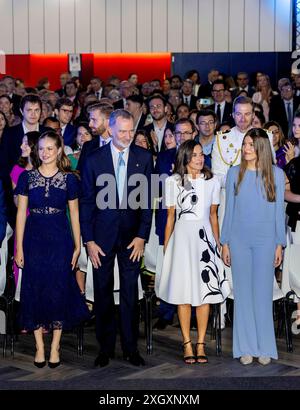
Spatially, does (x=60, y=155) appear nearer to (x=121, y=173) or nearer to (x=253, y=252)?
(x=121, y=173)

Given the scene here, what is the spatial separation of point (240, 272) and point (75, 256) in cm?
115

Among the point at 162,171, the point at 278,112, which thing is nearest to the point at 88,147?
the point at 162,171

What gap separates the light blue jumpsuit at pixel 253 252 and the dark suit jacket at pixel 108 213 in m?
0.61

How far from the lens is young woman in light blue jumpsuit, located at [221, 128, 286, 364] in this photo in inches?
227

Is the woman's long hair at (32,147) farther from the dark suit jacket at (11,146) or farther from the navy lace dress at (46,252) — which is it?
the dark suit jacket at (11,146)

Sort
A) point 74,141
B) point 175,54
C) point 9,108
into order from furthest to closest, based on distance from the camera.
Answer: point 175,54, point 9,108, point 74,141

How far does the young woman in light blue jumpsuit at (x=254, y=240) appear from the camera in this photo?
578 cm

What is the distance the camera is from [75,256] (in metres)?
5.84

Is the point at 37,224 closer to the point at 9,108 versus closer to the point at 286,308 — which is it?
the point at 286,308

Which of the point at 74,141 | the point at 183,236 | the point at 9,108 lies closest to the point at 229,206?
the point at 183,236

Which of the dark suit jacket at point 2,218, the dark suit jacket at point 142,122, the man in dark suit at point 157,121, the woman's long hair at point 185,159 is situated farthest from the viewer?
the dark suit jacket at point 142,122

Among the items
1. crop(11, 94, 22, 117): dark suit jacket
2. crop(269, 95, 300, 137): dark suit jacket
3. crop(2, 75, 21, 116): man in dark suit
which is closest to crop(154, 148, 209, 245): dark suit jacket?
crop(11, 94, 22, 117): dark suit jacket

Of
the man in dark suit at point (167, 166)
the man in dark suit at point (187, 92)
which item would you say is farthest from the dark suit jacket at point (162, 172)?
the man in dark suit at point (187, 92)

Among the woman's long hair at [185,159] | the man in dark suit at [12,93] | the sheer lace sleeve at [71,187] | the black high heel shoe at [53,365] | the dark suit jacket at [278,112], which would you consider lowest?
the black high heel shoe at [53,365]
